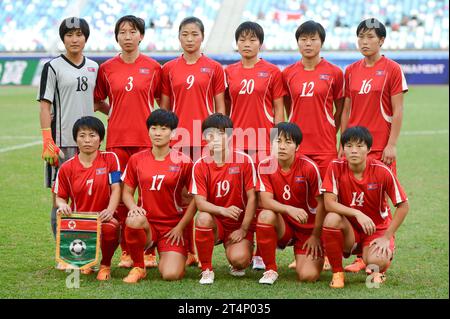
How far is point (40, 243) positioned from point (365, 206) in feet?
8.51

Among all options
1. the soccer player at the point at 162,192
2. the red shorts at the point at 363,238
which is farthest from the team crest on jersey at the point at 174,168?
→ the red shorts at the point at 363,238

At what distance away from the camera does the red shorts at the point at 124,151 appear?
558 centimetres

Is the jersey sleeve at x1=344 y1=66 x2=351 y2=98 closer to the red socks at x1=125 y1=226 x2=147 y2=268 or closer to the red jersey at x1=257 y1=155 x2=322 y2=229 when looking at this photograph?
the red jersey at x1=257 y1=155 x2=322 y2=229

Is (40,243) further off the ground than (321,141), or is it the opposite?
(321,141)

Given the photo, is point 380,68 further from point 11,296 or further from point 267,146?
point 11,296

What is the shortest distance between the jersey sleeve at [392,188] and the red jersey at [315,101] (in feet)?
1.97

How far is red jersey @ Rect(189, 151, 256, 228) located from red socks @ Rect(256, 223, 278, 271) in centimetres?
27

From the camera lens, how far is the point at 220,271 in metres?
5.41

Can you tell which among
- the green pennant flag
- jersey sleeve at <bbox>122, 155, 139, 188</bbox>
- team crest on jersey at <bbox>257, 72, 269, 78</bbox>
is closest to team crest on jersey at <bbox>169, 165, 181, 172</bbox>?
jersey sleeve at <bbox>122, 155, 139, 188</bbox>

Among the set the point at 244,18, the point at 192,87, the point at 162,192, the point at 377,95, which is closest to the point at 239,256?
the point at 162,192

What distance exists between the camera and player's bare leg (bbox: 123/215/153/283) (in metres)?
4.98

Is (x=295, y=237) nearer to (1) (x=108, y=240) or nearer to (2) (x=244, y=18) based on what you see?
(1) (x=108, y=240)
